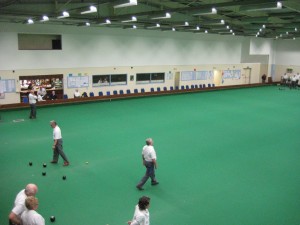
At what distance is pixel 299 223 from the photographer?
7043mm

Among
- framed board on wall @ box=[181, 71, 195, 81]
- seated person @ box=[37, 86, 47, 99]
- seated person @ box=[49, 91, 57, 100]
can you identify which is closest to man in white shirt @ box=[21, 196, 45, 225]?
seated person @ box=[37, 86, 47, 99]

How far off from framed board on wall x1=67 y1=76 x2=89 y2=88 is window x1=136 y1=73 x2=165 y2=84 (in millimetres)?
4802

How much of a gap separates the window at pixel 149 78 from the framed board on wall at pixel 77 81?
4802 mm

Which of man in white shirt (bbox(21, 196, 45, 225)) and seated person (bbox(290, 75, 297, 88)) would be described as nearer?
man in white shirt (bbox(21, 196, 45, 225))

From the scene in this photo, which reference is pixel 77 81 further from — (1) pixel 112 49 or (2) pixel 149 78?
(2) pixel 149 78

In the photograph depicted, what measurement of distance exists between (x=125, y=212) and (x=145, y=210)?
8.71 ft

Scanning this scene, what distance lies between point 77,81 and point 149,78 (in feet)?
22.2

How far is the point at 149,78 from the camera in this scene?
2617 centimetres

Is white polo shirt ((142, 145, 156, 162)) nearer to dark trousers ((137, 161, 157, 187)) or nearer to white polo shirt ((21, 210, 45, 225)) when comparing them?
dark trousers ((137, 161, 157, 187))

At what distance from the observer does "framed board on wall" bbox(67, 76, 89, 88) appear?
21656mm

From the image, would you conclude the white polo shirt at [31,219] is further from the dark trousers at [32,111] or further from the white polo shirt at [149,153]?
the dark trousers at [32,111]

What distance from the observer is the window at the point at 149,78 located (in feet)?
83.7

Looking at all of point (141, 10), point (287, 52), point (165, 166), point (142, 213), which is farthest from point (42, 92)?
point (287, 52)

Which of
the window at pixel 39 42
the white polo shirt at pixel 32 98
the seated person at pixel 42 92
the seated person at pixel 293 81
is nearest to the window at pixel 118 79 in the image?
the window at pixel 39 42
